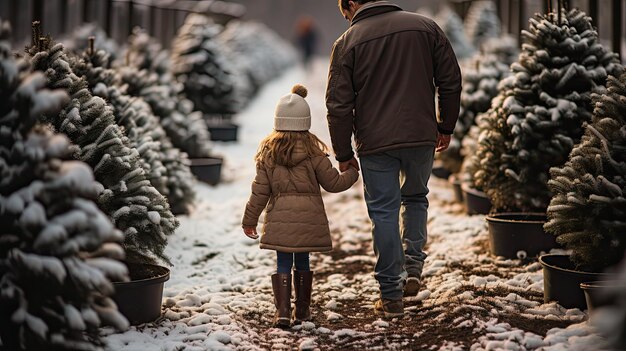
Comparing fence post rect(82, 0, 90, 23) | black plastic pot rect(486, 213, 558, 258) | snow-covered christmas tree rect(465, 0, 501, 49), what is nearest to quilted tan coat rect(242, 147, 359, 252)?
black plastic pot rect(486, 213, 558, 258)

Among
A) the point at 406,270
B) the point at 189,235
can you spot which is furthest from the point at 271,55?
the point at 406,270

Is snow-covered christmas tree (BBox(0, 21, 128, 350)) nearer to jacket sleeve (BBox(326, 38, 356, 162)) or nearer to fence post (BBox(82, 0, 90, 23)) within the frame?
jacket sleeve (BBox(326, 38, 356, 162))

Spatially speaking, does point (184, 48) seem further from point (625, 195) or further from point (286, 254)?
point (625, 195)

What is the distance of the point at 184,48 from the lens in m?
14.4

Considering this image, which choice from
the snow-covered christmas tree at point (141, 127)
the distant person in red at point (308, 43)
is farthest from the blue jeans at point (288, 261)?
the distant person in red at point (308, 43)

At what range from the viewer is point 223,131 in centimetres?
1452

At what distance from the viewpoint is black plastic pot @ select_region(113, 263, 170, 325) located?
15.7 feet

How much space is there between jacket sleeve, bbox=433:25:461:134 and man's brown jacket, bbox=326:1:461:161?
27 millimetres

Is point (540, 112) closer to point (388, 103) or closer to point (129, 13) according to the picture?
point (388, 103)

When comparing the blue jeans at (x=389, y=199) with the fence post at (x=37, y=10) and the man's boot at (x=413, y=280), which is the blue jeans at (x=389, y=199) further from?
the fence post at (x=37, y=10)

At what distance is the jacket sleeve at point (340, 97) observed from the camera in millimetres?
5105

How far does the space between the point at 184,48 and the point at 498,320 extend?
10.6 metres

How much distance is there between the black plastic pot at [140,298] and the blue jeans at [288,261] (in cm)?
68

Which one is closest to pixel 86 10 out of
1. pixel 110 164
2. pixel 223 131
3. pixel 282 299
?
pixel 223 131
